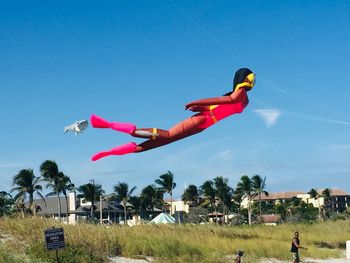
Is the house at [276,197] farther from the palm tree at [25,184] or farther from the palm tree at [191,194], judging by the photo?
the palm tree at [25,184]

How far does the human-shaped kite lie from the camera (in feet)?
22.9

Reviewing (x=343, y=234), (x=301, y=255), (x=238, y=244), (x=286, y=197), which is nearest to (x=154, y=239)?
(x=238, y=244)

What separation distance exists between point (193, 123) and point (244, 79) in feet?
2.85

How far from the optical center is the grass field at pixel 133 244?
2019 centimetres

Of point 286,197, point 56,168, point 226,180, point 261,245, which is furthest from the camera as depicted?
point 286,197

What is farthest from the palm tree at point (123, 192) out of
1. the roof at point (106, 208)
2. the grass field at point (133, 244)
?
the grass field at point (133, 244)

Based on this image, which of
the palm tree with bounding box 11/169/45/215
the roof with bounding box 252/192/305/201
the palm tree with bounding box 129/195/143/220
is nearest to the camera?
the palm tree with bounding box 11/169/45/215

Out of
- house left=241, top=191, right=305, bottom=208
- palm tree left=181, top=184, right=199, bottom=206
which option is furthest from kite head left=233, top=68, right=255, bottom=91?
house left=241, top=191, right=305, bottom=208

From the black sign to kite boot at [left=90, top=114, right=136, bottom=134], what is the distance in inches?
422

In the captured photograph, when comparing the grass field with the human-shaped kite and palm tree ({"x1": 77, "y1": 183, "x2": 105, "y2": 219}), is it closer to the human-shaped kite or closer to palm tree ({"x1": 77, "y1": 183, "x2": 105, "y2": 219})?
the human-shaped kite

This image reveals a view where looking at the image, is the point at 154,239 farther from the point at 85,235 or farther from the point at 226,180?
the point at 226,180

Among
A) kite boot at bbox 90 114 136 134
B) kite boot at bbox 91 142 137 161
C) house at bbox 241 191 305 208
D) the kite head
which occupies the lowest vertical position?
house at bbox 241 191 305 208

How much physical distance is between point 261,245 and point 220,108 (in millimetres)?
21743

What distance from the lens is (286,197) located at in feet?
551
